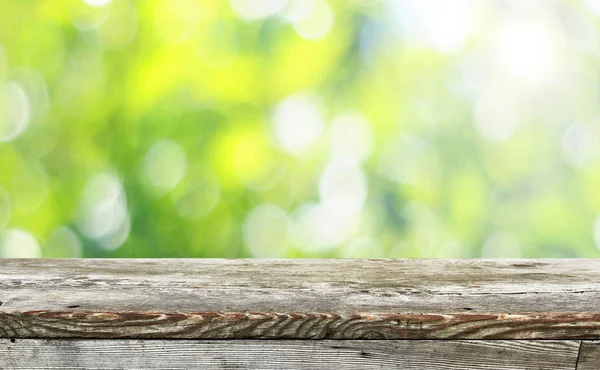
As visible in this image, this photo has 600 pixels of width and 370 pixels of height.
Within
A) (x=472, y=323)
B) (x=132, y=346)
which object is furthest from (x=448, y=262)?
(x=132, y=346)

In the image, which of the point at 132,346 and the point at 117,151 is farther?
the point at 117,151

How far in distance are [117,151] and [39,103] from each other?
0.25 metres

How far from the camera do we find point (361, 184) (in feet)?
7.00

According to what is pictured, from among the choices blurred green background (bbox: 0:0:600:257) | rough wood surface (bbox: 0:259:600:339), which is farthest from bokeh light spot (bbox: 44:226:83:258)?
rough wood surface (bbox: 0:259:600:339)

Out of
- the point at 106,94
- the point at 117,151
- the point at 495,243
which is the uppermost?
the point at 106,94

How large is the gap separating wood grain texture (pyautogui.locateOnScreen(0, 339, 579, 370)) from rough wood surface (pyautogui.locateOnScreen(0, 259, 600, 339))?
0.5 inches

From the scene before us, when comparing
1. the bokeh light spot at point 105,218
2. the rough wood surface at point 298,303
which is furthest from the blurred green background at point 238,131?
the rough wood surface at point 298,303

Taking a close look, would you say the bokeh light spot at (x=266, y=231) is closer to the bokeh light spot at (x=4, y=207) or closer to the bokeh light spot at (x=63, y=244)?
the bokeh light spot at (x=63, y=244)

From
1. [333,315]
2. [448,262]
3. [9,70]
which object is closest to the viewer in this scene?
[333,315]

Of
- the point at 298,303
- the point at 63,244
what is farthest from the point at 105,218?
the point at 298,303

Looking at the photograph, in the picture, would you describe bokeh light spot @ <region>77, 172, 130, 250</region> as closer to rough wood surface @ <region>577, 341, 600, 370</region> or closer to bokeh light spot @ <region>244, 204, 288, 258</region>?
bokeh light spot @ <region>244, 204, 288, 258</region>

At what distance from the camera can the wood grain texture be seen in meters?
0.87

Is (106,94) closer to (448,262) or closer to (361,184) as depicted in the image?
(361,184)

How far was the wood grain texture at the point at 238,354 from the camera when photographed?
0.87 meters
